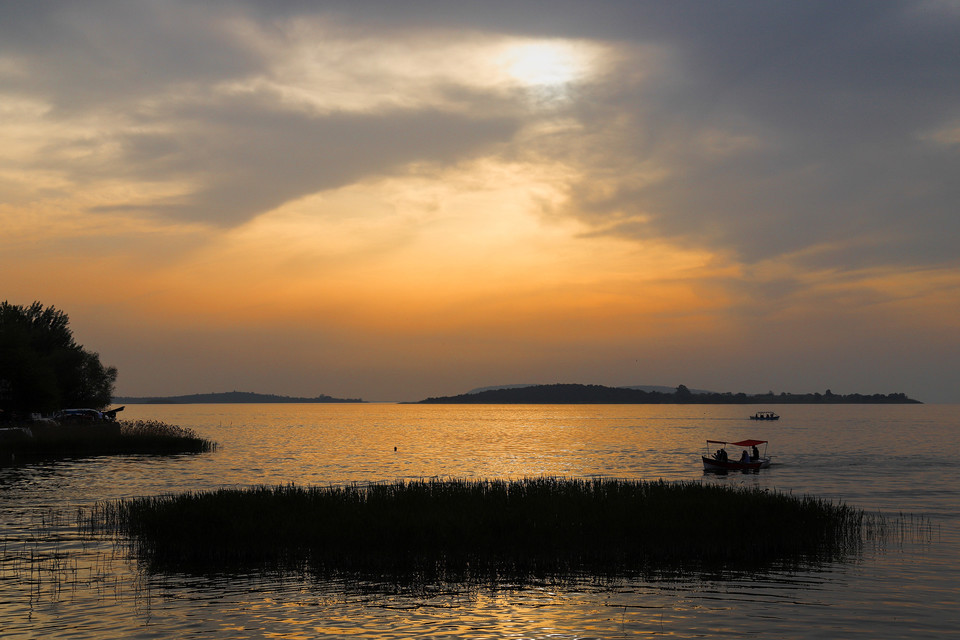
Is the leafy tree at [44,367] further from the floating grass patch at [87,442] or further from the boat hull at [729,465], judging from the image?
the boat hull at [729,465]

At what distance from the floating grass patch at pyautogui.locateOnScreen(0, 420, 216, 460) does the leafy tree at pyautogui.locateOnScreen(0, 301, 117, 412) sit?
634cm

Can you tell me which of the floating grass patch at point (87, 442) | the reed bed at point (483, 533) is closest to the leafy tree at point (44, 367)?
the floating grass patch at point (87, 442)

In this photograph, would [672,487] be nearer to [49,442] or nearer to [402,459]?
[402,459]

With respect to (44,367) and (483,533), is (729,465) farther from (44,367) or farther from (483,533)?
(44,367)

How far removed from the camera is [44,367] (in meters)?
101

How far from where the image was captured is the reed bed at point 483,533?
28000 mm

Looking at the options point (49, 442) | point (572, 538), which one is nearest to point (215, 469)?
point (49, 442)

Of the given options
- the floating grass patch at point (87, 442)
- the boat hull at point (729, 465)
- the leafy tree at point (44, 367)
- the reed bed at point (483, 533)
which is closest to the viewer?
the reed bed at point (483, 533)

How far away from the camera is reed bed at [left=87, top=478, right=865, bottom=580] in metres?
28.0

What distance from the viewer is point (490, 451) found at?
347 feet

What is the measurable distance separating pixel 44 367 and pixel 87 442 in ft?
76.8

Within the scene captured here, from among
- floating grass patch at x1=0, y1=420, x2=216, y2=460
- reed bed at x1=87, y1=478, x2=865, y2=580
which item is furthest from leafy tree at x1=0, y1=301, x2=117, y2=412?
reed bed at x1=87, y1=478, x2=865, y2=580

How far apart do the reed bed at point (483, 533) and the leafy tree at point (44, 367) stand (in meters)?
72.7

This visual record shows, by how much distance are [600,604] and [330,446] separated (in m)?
97.3
